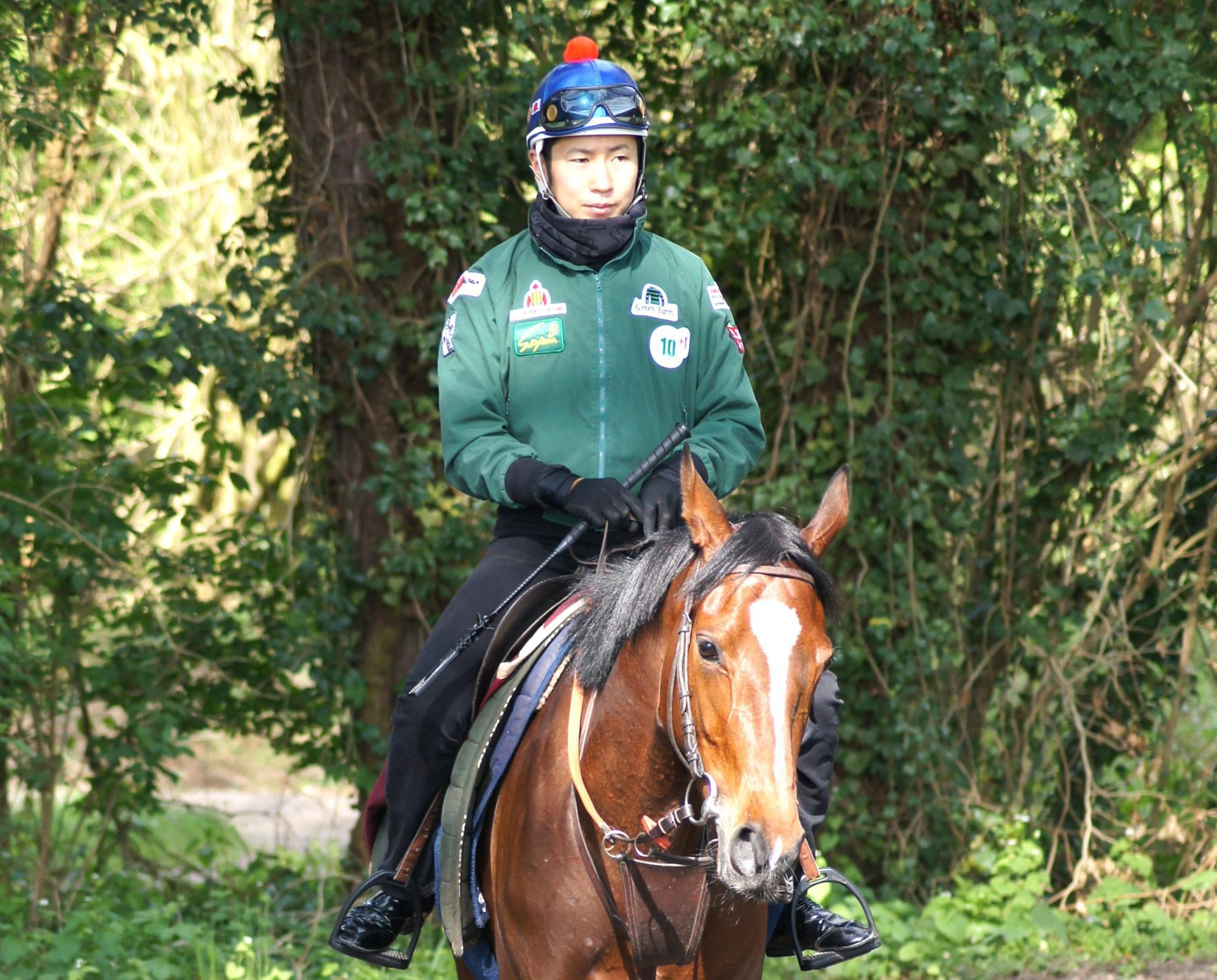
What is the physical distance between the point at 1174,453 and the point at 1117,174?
1315 mm

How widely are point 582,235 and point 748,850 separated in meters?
1.69

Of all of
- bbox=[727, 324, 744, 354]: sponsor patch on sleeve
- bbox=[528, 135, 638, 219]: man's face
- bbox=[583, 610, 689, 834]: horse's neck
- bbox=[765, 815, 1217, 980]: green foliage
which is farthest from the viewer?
bbox=[765, 815, 1217, 980]: green foliage

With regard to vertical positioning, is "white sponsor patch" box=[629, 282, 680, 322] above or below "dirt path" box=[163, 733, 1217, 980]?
above

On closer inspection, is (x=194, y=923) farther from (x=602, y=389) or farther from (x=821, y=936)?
(x=602, y=389)

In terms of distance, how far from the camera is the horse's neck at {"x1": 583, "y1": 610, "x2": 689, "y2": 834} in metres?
2.62

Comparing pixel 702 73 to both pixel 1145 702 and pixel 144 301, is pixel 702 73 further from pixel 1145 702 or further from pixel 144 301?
pixel 144 301

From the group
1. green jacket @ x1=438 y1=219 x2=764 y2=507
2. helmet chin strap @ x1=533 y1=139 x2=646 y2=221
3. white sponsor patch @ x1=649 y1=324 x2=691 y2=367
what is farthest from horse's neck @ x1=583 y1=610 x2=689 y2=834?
helmet chin strap @ x1=533 y1=139 x2=646 y2=221

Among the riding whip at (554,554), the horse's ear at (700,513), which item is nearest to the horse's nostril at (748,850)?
the horse's ear at (700,513)

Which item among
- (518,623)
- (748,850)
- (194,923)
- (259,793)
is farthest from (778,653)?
(259,793)

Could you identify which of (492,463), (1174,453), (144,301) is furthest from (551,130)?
(144,301)

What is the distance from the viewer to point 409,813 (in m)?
3.28

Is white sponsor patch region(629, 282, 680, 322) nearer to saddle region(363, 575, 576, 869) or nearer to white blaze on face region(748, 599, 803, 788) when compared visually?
saddle region(363, 575, 576, 869)

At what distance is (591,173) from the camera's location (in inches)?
132

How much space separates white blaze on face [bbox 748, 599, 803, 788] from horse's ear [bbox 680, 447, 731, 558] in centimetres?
22
